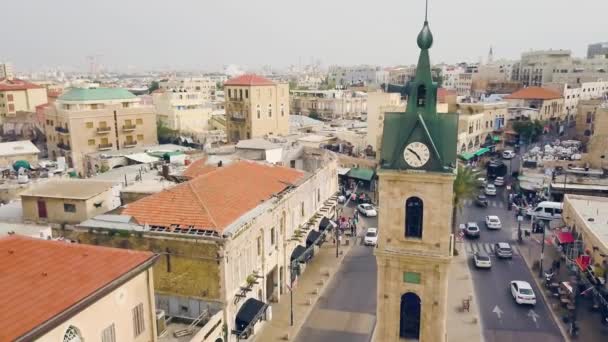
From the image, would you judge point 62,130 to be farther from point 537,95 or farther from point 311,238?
point 537,95

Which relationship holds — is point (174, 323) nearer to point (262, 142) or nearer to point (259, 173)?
point (259, 173)

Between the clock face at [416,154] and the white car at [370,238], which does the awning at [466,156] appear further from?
the clock face at [416,154]

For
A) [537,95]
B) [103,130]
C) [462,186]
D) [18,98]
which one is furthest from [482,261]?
[18,98]

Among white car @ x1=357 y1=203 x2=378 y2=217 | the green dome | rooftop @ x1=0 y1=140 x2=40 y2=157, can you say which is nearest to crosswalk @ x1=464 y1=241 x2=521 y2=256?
white car @ x1=357 y1=203 x2=378 y2=217

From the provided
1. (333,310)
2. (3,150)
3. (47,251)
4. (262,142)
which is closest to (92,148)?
(3,150)

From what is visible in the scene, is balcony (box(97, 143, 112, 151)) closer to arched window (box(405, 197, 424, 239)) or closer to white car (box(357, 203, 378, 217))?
white car (box(357, 203, 378, 217))
